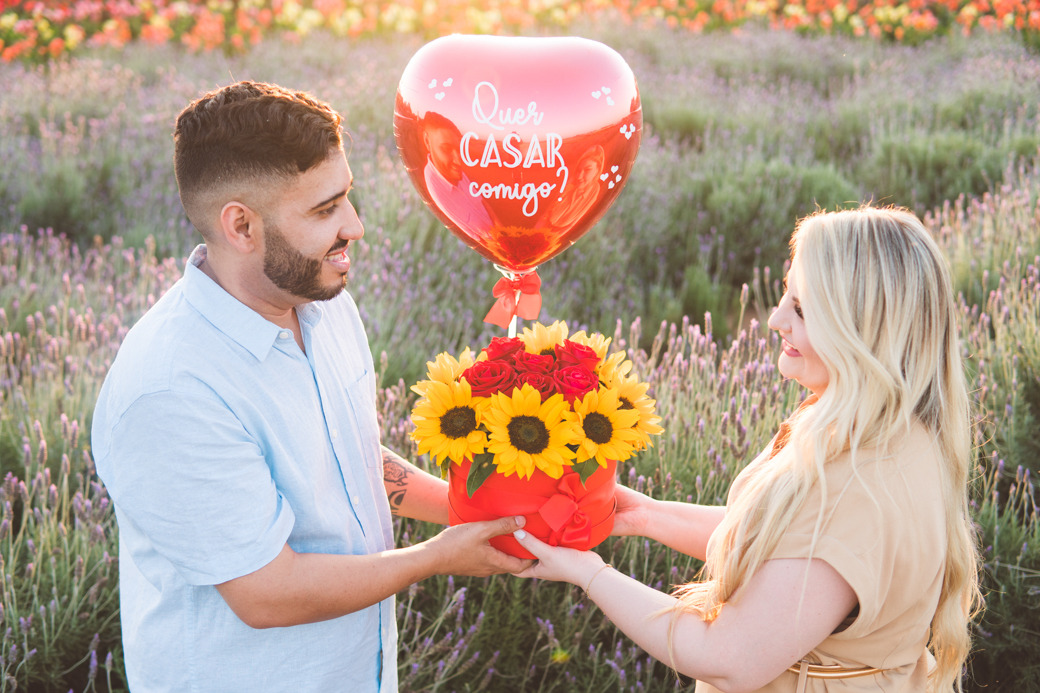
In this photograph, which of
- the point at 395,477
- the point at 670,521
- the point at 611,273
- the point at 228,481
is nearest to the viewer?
the point at 228,481

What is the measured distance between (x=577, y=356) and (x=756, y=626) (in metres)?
0.70

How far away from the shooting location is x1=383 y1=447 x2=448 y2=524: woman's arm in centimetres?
226

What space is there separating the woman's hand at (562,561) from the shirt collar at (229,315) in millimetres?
711

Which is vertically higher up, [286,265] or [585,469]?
[286,265]

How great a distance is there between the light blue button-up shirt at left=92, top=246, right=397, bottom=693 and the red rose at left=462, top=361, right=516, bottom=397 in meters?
0.34

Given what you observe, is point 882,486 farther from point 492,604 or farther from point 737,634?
point 492,604

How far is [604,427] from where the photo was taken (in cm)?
177

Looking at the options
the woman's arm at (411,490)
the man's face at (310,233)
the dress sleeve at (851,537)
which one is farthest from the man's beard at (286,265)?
the dress sleeve at (851,537)

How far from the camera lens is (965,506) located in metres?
1.74

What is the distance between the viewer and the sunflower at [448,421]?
1.76 metres

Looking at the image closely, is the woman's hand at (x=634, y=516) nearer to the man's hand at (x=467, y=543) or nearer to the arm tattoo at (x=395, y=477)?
the man's hand at (x=467, y=543)

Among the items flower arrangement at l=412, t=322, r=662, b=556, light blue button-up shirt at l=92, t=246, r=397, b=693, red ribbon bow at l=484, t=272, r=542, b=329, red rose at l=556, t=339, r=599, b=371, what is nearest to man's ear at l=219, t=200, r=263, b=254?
light blue button-up shirt at l=92, t=246, r=397, b=693

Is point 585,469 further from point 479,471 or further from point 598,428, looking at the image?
point 479,471

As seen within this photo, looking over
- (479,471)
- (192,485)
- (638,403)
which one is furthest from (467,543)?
(192,485)
